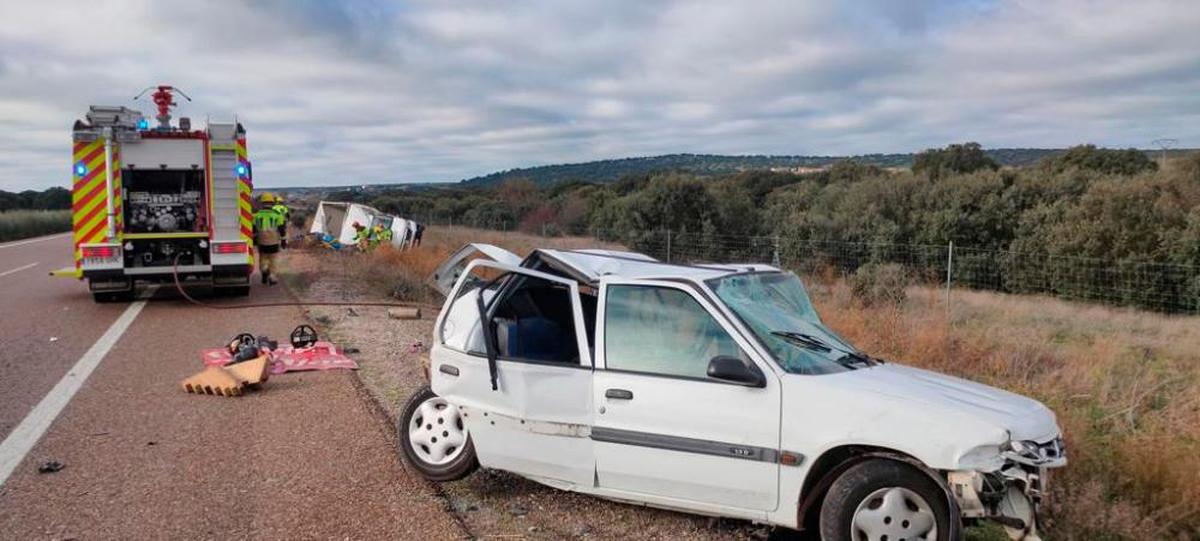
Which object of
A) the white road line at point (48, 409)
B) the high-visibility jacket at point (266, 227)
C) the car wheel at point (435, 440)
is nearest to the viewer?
the car wheel at point (435, 440)

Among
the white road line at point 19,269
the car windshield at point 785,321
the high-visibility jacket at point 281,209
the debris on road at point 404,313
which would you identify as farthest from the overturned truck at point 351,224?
the car windshield at point 785,321

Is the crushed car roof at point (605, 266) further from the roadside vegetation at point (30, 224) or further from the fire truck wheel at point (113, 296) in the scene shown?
the roadside vegetation at point (30, 224)

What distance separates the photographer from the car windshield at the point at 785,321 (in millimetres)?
4816

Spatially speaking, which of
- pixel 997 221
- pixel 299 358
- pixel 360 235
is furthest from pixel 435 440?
pixel 997 221

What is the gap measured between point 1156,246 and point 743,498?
2516cm

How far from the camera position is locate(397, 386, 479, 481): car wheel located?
18.3 feet

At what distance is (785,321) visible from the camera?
5227 mm

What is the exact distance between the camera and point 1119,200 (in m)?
25.9

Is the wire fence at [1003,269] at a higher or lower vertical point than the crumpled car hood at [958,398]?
lower

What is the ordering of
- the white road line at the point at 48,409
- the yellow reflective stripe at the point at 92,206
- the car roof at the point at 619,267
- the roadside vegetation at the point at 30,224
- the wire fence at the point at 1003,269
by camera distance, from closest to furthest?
the car roof at the point at 619,267 < the white road line at the point at 48,409 < the yellow reflective stripe at the point at 92,206 < the wire fence at the point at 1003,269 < the roadside vegetation at the point at 30,224

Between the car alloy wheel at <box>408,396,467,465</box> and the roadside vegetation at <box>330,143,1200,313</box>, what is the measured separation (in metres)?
14.7

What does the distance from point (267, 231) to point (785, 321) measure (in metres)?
13.5

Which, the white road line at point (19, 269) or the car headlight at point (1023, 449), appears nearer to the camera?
the car headlight at point (1023, 449)

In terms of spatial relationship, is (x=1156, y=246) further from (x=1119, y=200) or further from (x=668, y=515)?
(x=668, y=515)
